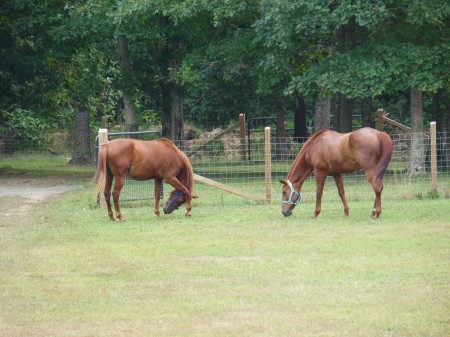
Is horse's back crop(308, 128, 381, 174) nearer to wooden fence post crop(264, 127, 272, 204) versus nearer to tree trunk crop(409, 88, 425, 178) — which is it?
wooden fence post crop(264, 127, 272, 204)

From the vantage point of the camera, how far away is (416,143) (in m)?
26.5

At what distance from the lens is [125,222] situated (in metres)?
18.4

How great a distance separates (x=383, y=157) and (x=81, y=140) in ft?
74.1

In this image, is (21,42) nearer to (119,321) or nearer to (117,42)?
(117,42)

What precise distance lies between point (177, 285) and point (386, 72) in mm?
16211

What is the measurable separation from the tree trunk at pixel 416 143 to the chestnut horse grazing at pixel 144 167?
19.1 ft

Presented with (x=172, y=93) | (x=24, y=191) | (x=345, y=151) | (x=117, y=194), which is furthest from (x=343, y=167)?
(x=172, y=93)

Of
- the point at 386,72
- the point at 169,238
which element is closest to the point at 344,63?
the point at 386,72

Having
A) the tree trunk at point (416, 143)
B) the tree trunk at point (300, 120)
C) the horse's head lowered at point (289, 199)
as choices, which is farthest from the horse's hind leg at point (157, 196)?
the tree trunk at point (300, 120)

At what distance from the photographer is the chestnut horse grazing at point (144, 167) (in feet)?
61.0

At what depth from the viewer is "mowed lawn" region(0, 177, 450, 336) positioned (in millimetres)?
9781

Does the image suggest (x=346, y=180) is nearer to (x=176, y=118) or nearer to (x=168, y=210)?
(x=168, y=210)

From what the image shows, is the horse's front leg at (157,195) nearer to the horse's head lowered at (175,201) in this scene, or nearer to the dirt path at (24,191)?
the horse's head lowered at (175,201)

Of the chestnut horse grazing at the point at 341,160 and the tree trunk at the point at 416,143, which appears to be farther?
the tree trunk at the point at 416,143
